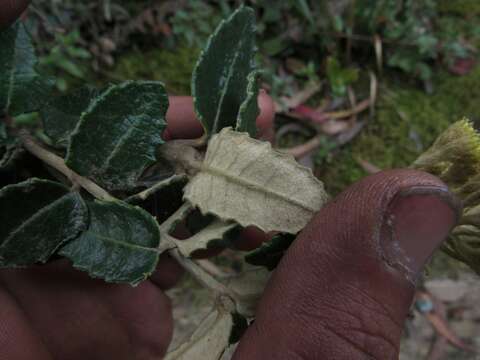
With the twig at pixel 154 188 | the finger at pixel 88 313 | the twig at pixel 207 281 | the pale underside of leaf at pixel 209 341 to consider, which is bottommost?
the finger at pixel 88 313

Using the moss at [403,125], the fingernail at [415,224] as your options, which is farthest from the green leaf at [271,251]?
the moss at [403,125]

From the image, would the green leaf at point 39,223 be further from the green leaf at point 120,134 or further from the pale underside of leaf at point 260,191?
the pale underside of leaf at point 260,191

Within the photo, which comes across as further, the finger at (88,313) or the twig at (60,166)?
the finger at (88,313)

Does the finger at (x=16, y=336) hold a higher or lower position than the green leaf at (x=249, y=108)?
lower

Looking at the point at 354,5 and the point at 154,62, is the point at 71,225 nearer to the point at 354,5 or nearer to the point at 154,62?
the point at 154,62

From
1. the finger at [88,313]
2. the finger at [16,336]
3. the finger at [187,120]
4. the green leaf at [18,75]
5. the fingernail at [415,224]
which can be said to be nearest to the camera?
the fingernail at [415,224]

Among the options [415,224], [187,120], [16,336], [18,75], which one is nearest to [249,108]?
[415,224]

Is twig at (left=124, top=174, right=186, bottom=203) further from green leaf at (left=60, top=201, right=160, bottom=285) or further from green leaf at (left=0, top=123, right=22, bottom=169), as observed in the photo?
green leaf at (left=0, top=123, right=22, bottom=169)

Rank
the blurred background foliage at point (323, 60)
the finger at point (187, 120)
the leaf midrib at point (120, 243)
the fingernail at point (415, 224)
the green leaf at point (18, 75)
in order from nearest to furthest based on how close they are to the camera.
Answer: the fingernail at point (415, 224) → the leaf midrib at point (120, 243) → the green leaf at point (18, 75) → the finger at point (187, 120) → the blurred background foliage at point (323, 60)

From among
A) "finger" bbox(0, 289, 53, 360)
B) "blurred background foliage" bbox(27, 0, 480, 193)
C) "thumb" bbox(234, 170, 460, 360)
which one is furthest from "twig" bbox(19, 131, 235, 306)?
"blurred background foliage" bbox(27, 0, 480, 193)
